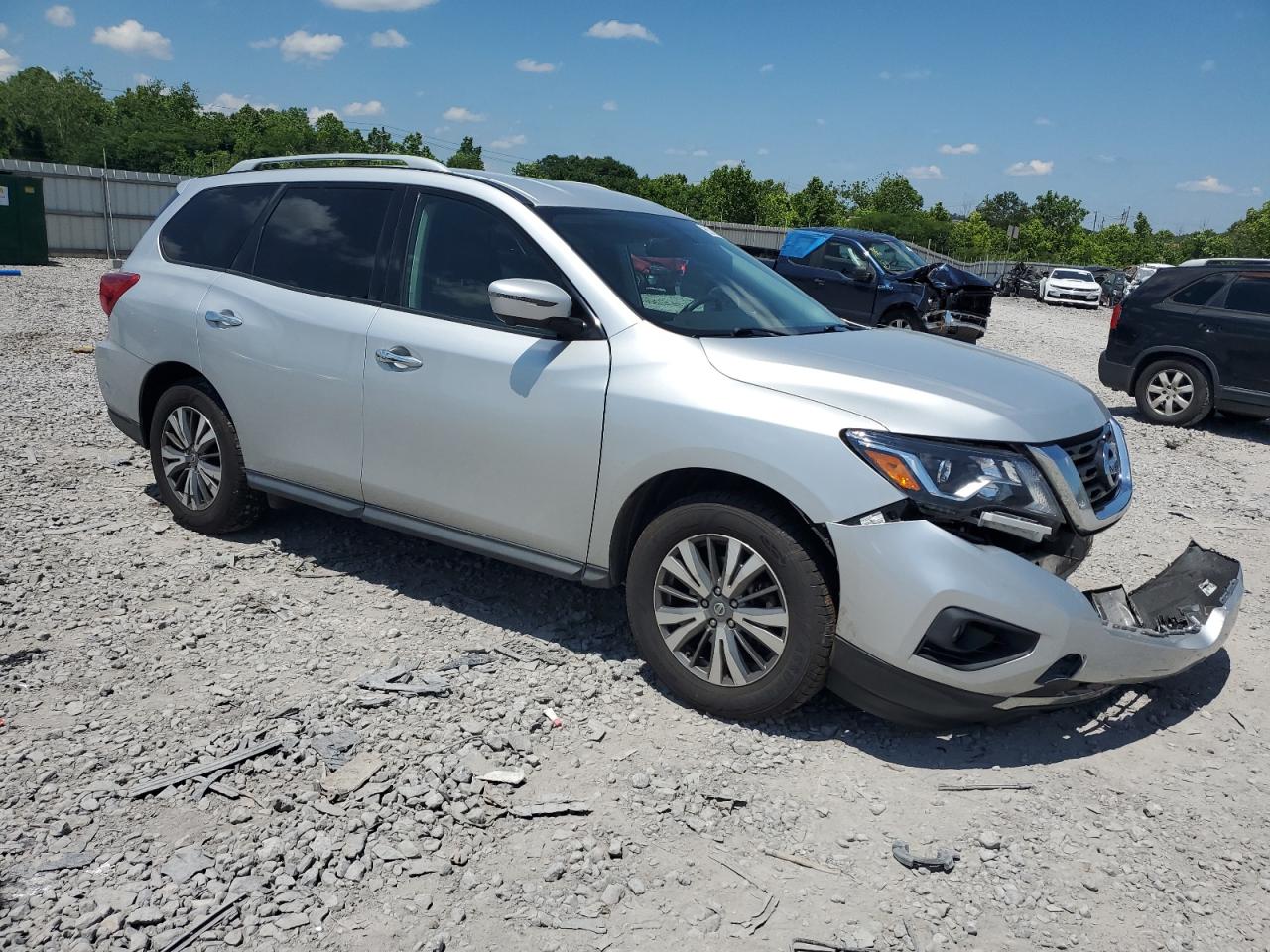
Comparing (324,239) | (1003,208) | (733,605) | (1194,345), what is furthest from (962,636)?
(1003,208)

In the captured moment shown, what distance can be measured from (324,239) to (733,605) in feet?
8.96

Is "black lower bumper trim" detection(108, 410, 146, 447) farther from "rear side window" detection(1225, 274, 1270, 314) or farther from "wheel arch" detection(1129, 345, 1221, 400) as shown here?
"rear side window" detection(1225, 274, 1270, 314)

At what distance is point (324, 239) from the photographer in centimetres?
484

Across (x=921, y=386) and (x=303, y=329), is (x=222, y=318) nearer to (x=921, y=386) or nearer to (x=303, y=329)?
(x=303, y=329)

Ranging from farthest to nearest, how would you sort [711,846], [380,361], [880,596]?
[380,361]
[880,596]
[711,846]

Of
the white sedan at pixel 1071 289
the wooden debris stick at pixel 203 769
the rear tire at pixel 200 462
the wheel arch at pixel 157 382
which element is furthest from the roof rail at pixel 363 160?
the white sedan at pixel 1071 289

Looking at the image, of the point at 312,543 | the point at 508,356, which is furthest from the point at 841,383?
the point at 312,543

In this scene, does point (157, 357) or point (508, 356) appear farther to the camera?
point (157, 357)

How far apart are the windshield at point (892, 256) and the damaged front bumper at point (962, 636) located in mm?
13890

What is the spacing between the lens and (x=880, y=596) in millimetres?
3281

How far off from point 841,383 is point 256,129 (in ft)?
275

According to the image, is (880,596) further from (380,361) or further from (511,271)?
(380,361)

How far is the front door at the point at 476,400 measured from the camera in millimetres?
3930

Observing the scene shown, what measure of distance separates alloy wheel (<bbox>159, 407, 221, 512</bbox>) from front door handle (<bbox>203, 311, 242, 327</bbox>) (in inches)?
20.0
